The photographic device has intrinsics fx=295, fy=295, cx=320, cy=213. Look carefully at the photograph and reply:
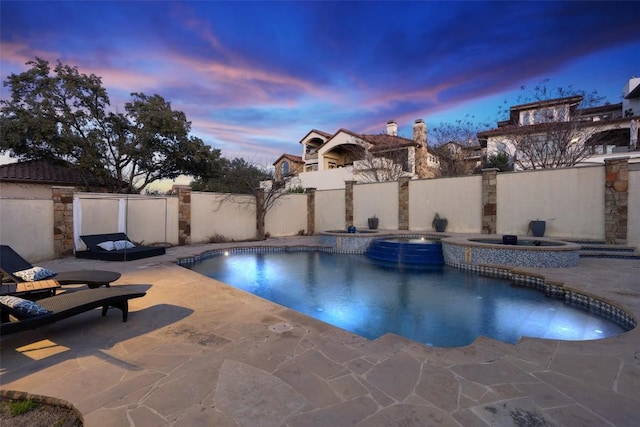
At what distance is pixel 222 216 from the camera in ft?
45.6

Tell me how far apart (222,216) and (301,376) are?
12252 millimetres

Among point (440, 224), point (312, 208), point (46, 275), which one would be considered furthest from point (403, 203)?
point (46, 275)

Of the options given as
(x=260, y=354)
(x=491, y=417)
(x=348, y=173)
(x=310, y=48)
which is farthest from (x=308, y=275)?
(x=348, y=173)

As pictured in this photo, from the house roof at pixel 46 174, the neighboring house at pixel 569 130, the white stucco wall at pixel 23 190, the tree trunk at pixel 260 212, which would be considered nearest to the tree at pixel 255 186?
the tree trunk at pixel 260 212

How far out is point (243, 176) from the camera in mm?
15477

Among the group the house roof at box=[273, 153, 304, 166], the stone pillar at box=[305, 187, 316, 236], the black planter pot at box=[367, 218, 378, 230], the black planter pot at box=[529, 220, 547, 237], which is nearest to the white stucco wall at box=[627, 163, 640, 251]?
the black planter pot at box=[529, 220, 547, 237]

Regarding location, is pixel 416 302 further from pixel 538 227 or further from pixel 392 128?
pixel 392 128

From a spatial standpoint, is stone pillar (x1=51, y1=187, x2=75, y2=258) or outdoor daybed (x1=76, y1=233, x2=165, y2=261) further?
stone pillar (x1=51, y1=187, x2=75, y2=258)

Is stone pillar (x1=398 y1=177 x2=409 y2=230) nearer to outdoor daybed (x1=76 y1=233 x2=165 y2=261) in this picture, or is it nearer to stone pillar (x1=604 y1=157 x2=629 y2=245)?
stone pillar (x1=604 y1=157 x2=629 y2=245)

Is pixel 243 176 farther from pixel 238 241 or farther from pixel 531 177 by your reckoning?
pixel 531 177

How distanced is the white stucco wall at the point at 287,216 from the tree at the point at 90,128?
548cm

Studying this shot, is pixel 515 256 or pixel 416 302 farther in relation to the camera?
pixel 515 256

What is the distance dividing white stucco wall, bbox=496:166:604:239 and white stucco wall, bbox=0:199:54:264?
51.9 feet

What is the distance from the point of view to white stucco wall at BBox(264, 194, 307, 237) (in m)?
15.9
